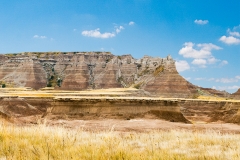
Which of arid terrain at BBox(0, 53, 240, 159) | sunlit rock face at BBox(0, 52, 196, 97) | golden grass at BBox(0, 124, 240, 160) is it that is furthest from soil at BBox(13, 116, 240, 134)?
sunlit rock face at BBox(0, 52, 196, 97)

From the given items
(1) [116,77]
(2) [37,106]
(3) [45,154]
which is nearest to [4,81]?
(1) [116,77]

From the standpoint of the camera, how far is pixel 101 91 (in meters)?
71.7

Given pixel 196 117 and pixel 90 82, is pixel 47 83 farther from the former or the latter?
pixel 196 117

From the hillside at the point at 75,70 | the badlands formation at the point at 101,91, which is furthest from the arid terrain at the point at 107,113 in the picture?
the hillside at the point at 75,70

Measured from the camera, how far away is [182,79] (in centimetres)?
9656

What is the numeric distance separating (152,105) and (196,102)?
25.3 meters

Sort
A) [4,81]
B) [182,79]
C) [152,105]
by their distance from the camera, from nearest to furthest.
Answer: [152,105] → [182,79] → [4,81]

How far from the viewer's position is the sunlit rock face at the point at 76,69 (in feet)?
412

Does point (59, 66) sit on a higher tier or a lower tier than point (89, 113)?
higher

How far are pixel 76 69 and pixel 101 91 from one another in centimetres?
6848

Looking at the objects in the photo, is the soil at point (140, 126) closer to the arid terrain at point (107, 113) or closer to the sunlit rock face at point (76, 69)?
the arid terrain at point (107, 113)

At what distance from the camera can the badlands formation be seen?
103 feet

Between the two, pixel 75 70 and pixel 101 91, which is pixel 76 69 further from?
pixel 101 91


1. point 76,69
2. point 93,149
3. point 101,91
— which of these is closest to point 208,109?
point 101,91
